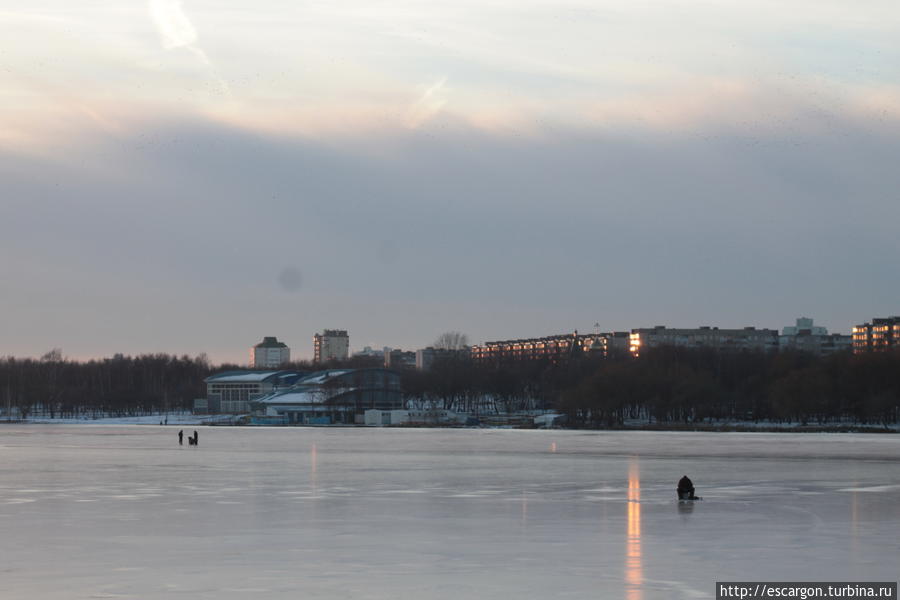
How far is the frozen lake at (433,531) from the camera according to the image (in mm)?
20500

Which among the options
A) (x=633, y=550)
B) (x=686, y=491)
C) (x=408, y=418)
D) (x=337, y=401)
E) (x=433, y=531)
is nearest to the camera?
(x=633, y=550)

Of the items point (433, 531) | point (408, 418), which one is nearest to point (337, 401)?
point (408, 418)

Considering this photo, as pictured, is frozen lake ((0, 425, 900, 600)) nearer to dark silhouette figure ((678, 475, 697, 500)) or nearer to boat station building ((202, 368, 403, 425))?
dark silhouette figure ((678, 475, 697, 500))

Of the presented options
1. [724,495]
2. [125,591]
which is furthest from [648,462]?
[125,591]

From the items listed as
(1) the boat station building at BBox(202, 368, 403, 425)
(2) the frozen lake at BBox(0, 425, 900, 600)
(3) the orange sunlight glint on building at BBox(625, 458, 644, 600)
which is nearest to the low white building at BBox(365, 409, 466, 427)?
(1) the boat station building at BBox(202, 368, 403, 425)

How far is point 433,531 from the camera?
27.9m

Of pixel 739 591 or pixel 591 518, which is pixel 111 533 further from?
pixel 739 591

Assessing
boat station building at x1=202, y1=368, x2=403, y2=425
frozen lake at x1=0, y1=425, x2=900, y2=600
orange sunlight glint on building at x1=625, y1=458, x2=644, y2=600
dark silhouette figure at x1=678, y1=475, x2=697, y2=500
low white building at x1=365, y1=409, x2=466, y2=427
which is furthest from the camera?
boat station building at x1=202, y1=368, x2=403, y2=425

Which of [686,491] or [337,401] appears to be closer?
[686,491]

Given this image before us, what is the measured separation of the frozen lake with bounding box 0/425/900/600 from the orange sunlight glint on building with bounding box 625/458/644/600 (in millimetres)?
50

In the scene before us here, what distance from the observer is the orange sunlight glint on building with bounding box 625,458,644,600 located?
19712 millimetres

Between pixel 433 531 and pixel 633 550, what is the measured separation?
505cm

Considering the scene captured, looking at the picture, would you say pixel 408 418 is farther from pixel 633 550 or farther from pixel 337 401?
pixel 633 550

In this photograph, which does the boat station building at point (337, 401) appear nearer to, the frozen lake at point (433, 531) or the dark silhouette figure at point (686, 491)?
the frozen lake at point (433, 531)
